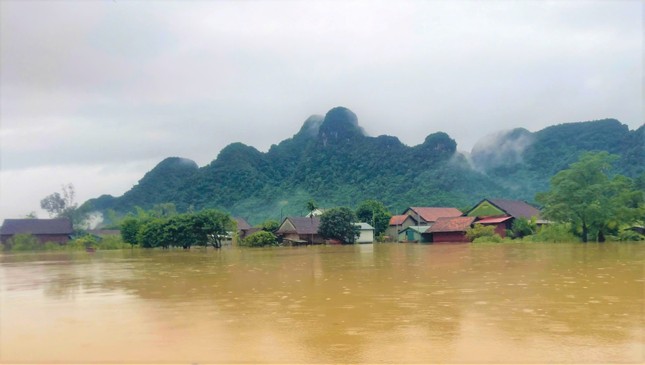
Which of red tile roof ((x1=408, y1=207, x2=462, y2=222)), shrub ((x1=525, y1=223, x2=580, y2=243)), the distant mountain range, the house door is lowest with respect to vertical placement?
the house door

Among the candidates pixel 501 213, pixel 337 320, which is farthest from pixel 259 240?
pixel 337 320

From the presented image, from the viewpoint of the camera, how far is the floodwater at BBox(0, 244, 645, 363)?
6145 millimetres

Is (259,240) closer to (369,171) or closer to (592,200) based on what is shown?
(592,200)

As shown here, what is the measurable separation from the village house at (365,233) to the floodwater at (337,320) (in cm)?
4180

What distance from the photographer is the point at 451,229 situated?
48.2m

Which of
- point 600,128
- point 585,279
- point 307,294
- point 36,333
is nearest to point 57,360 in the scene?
point 36,333

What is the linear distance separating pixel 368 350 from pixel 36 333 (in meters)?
5.05

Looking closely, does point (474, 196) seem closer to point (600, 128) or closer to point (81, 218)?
point (600, 128)

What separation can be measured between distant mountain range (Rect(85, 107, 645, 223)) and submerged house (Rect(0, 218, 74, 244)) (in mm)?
16795

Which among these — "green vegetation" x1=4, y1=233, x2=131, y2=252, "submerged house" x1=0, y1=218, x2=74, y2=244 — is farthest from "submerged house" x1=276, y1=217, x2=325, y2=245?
"submerged house" x1=0, y1=218, x2=74, y2=244

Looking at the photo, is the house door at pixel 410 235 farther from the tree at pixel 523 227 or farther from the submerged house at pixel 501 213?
the tree at pixel 523 227

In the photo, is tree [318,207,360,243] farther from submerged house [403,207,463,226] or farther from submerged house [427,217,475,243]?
submerged house [403,207,463,226]

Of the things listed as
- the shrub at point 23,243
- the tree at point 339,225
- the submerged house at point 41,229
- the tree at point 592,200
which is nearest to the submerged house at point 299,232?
the tree at point 339,225

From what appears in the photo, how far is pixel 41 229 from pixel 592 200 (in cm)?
5492
